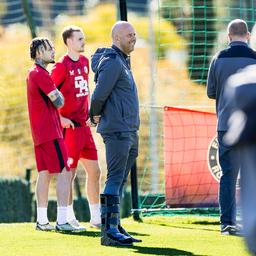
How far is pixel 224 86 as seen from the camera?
7.20m

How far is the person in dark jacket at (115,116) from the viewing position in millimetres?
6297

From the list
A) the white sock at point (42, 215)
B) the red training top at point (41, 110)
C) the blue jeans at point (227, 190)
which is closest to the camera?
the blue jeans at point (227, 190)

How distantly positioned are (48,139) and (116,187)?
4.38 feet

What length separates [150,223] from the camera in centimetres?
866

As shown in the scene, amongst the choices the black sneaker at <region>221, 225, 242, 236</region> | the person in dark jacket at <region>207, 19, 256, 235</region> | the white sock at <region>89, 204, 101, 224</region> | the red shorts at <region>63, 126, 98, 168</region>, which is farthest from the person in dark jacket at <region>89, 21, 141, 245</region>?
the white sock at <region>89, 204, 101, 224</region>

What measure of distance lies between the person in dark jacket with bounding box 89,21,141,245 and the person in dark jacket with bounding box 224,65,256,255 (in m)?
4.14

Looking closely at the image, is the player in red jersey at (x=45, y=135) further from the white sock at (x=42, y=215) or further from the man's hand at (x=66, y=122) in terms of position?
the man's hand at (x=66, y=122)

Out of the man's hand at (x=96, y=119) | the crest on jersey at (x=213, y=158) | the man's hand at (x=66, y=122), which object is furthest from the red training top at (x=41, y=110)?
the crest on jersey at (x=213, y=158)

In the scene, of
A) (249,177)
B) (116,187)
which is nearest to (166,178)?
(116,187)

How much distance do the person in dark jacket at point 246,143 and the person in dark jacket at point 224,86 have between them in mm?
5005

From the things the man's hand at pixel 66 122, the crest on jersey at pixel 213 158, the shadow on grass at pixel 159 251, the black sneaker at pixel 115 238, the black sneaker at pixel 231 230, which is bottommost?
the black sneaker at pixel 231 230

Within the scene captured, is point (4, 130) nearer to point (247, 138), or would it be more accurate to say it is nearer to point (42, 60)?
point (42, 60)

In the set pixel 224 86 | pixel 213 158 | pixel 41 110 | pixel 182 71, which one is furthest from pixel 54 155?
pixel 182 71

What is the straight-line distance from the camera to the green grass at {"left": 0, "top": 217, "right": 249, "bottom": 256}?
19.9 feet
